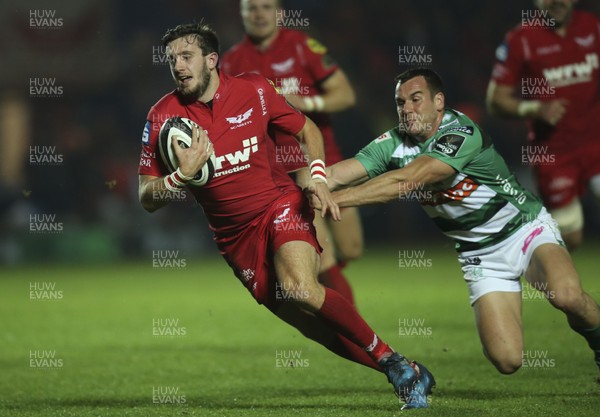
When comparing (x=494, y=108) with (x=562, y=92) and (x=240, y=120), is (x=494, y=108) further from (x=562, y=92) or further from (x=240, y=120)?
(x=240, y=120)

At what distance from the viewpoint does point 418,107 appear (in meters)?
6.60

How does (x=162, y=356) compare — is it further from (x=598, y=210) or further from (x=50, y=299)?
(x=598, y=210)

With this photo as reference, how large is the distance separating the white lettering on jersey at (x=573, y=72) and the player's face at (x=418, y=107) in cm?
288

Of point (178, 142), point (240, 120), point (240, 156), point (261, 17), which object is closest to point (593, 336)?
point (240, 156)

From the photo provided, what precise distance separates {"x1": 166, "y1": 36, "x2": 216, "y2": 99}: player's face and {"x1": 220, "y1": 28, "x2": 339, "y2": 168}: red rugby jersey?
2.41 metres

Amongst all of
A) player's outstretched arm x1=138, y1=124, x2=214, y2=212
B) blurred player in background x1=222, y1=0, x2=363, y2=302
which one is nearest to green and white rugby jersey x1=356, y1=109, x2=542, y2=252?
player's outstretched arm x1=138, y1=124, x2=214, y2=212

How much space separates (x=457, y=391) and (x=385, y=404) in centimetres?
71

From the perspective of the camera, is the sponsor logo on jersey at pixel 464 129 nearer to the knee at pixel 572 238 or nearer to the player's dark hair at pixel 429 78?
the player's dark hair at pixel 429 78

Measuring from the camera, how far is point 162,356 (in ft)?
29.5

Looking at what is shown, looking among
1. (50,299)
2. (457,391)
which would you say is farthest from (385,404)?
(50,299)

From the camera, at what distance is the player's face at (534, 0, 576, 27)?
9.06 metres

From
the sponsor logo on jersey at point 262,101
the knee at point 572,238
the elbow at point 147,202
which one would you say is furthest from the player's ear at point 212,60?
the knee at point 572,238

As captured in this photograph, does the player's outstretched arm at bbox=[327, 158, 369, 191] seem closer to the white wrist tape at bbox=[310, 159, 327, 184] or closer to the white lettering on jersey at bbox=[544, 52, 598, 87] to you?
the white wrist tape at bbox=[310, 159, 327, 184]

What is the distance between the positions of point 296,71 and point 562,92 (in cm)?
242
